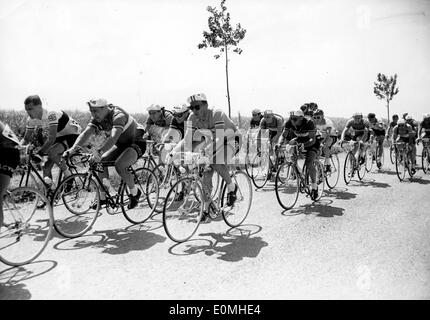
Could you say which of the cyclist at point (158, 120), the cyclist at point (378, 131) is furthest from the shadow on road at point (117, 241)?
the cyclist at point (378, 131)

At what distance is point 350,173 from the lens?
1020 centimetres

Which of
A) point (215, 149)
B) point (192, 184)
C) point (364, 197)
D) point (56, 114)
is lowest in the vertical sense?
point (364, 197)

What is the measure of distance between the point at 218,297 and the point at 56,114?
4.76m

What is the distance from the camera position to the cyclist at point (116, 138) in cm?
552

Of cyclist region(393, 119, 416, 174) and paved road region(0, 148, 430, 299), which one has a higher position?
cyclist region(393, 119, 416, 174)

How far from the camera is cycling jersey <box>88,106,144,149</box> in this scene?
18.3ft

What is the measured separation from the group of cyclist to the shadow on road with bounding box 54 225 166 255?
3.57m

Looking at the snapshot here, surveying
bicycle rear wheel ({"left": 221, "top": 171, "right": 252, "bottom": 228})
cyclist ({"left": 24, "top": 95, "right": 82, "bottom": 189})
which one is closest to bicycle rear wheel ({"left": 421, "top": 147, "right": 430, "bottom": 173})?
bicycle rear wheel ({"left": 221, "top": 171, "right": 252, "bottom": 228})

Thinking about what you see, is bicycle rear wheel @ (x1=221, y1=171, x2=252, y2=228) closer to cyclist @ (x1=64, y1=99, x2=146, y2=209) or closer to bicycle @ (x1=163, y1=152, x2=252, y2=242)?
bicycle @ (x1=163, y1=152, x2=252, y2=242)

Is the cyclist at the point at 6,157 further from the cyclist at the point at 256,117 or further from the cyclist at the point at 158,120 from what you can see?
the cyclist at the point at 256,117

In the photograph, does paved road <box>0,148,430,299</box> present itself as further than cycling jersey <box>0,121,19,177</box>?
No

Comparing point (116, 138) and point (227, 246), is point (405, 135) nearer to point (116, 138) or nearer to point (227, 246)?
point (227, 246)
